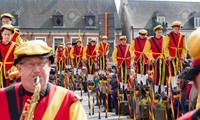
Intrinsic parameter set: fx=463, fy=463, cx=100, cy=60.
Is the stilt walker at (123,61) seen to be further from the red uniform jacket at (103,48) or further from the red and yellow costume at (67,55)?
the red and yellow costume at (67,55)

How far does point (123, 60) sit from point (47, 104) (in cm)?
1064

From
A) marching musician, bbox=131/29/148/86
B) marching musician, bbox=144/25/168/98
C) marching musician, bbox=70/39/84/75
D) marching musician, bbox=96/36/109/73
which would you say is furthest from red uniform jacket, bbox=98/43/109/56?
marching musician, bbox=70/39/84/75

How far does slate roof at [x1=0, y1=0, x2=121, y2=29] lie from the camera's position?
56612 mm

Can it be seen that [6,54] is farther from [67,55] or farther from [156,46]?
[67,55]

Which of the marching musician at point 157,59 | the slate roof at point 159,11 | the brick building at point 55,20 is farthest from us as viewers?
the slate roof at point 159,11

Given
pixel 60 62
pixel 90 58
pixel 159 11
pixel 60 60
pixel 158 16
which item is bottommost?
pixel 90 58

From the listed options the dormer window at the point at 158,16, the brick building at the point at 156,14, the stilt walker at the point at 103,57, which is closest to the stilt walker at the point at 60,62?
the stilt walker at the point at 103,57

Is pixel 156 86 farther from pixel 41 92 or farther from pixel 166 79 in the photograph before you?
pixel 41 92

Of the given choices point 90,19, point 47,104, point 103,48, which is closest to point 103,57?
point 103,48

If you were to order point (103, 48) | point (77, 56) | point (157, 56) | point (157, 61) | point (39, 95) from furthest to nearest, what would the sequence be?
point (77, 56)
point (103, 48)
point (157, 56)
point (157, 61)
point (39, 95)

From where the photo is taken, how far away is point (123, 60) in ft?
47.4

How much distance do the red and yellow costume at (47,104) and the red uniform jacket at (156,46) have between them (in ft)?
28.0

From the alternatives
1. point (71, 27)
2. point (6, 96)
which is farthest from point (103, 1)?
point (6, 96)

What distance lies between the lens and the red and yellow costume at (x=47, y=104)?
12.6 feet
